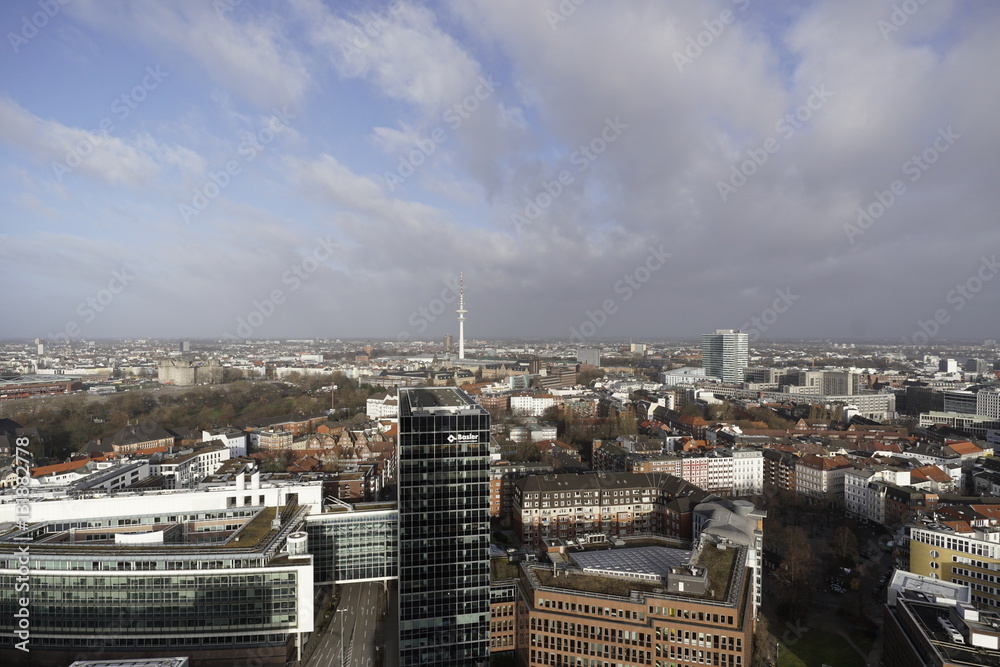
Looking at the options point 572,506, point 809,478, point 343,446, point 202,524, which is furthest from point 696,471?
point 202,524

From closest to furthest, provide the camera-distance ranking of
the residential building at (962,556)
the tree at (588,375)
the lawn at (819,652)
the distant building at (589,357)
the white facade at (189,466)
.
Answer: the lawn at (819,652)
the residential building at (962,556)
the white facade at (189,466)
the tree at (588,375)
the distant building at (589,357)

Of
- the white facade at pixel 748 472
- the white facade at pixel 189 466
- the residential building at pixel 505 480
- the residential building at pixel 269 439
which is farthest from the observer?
the residential building at pixel 269 439

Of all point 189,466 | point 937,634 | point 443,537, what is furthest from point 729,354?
point 443,537

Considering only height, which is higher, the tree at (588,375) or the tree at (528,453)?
the tree at (588,375)

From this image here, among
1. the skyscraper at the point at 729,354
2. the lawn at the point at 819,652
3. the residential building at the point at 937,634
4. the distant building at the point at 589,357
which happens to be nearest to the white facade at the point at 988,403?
the skyscraper at the point at 729,354

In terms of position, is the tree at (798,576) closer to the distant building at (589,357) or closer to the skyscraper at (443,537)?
the skyscraper at (443,537)

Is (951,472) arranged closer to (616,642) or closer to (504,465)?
(504,465)
